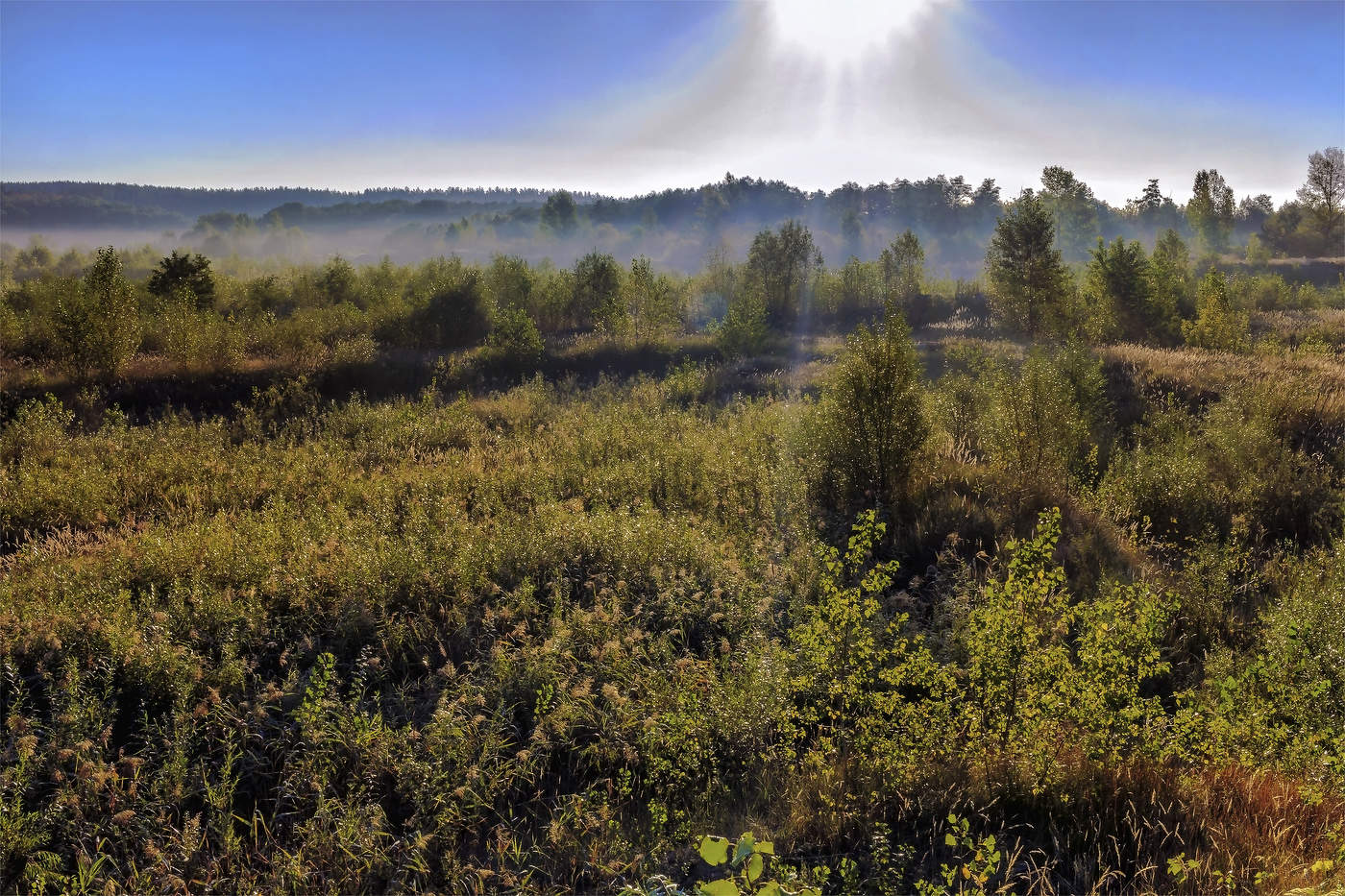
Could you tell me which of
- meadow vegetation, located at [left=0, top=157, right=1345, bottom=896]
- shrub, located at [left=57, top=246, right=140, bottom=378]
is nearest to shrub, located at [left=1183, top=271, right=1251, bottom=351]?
meadow vegetation, located at [left=0, top=157, right=1345, bottom=896]

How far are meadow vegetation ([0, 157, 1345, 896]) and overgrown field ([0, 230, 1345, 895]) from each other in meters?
0.04

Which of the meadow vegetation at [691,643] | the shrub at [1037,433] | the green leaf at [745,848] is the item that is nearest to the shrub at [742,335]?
the meadow vegetation at [691,643]

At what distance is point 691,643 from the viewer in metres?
6.63

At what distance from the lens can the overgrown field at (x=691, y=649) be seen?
13.5ft

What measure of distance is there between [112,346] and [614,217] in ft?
586

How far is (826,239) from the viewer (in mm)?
144250

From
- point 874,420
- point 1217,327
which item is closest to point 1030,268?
point 1217,327

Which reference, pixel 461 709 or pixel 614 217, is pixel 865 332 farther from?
pixel 614 217

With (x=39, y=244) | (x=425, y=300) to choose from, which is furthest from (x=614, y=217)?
(x=425, y=300)

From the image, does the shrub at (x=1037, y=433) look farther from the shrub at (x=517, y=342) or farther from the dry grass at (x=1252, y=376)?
the shrub at (x=517, y=342)

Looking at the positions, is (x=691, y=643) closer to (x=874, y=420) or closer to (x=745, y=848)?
(x=874, y=420)

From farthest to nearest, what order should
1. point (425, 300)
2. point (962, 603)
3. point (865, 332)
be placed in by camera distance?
1. point (425, 300)
2. point (865, 332)
3. point (962, 603)

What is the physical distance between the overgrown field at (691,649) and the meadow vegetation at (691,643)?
0.04 m

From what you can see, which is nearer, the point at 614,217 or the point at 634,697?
the point at 634,697
